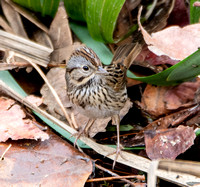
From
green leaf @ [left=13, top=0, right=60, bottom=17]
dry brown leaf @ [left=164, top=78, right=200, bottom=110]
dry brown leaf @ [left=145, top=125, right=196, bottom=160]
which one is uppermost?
green leaf @ [left=13, top=0, right=60, bottom=17]

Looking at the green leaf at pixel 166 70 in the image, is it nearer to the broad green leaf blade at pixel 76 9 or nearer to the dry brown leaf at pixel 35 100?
the broad green leaf blade at pixel 76 9

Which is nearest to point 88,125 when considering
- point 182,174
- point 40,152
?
point 40,152

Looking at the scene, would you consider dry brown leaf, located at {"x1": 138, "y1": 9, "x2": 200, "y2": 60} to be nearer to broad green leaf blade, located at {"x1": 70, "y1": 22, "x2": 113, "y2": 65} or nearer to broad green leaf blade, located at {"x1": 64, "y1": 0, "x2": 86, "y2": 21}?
broad green leaf blade, located at {"x1": 70, "y1": 22, "x2": 113, "y2": 65}

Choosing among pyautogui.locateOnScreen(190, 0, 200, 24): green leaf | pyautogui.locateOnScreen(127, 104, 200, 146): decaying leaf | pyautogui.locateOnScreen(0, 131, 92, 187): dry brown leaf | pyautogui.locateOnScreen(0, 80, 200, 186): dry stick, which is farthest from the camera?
pyautogui.locateOnScreen(190, 0, 200, 24): green leaf

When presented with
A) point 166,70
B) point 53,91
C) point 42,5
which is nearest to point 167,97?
point 166,70

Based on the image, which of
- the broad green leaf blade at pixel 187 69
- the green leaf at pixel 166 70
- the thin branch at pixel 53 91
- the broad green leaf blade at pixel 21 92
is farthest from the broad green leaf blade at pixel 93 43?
the broad green leaf blade at pixel 21 92

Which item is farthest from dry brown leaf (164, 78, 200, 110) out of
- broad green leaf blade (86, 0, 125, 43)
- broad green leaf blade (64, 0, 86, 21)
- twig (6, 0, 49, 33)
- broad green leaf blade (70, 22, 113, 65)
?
twig (6, 0, 49, 33)

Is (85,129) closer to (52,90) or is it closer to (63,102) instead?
(63,102)

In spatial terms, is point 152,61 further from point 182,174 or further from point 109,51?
point 182,174
